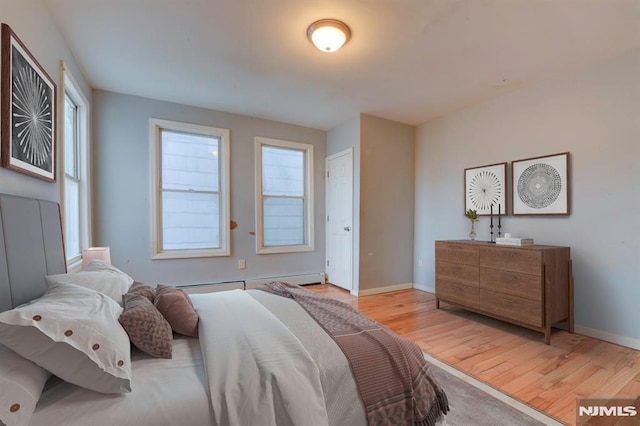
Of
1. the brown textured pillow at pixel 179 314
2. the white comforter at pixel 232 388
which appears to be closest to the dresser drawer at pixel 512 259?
the white comforter at pixel 232 388

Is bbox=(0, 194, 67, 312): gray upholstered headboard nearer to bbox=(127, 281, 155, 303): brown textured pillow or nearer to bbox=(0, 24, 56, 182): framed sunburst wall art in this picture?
bbox=(0, 24, 56, 182): framed sunburst wall art

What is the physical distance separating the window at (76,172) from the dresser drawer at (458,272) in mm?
3757

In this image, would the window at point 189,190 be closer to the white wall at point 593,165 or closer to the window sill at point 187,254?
the window sill at point 187,254

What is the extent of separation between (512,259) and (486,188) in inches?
42.7

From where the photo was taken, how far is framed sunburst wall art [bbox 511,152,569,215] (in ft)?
9.01

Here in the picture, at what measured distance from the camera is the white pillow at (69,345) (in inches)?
33.2

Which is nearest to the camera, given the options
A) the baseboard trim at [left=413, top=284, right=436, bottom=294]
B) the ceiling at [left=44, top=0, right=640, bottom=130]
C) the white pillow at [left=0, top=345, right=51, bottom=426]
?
the white pillow at [left=0, top=345, right=51, bottom=426]

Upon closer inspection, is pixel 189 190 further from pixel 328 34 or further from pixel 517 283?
pixel 517 283

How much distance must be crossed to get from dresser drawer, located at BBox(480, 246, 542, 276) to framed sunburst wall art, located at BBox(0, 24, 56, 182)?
3666 millimetres

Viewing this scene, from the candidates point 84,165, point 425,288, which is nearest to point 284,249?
point 425,288

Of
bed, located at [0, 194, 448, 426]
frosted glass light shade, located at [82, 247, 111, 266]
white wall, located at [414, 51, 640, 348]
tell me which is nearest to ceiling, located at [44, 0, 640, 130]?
white wall, located at [414, 51, 640, 348]

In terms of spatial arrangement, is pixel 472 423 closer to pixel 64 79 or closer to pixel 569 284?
pixel 569 284

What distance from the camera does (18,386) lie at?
2.55 ft

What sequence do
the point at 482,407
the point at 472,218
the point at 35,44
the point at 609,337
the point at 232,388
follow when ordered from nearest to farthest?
the point at 232,388 → the point at 482,407 → the point at 35,44 → the point at 609,337 → the point at 472,218
